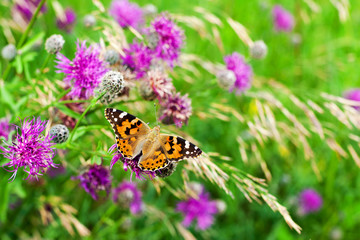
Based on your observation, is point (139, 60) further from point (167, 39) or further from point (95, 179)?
point (95, 179)

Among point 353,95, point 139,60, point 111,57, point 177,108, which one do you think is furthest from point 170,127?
point 353,95

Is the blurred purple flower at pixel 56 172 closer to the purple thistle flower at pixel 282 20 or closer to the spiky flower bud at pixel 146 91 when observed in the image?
the spiky flower bud at pixel 146 91

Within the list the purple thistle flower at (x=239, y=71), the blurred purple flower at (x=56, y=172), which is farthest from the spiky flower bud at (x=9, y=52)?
the purple thistle flower at (x=239, y=71)

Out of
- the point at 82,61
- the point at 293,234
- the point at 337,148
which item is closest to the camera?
the point at 82,61

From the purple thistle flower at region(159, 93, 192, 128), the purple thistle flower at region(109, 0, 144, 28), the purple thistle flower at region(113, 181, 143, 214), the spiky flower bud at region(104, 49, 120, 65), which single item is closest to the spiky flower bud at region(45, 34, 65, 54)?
the spiky flower bud at region(104, 49, 120, 65)

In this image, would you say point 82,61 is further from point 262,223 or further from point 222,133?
point 262,223

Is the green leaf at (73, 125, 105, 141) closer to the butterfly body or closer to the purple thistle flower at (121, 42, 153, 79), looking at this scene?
the butterfly body

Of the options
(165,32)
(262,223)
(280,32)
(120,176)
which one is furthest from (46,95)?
(280,32)
